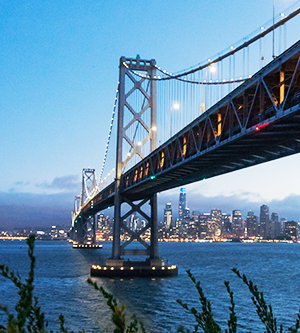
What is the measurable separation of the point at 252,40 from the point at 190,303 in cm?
1722

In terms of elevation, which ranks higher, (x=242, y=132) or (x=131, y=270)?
(x=242, y=132)

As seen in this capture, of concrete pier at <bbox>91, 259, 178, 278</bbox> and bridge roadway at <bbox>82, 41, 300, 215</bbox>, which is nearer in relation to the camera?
bridge roadway at <bbox>82, 41, 300, 215</bbox>

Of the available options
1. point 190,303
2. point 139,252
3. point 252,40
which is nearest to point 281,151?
point 252,40

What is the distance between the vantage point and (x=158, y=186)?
132 feet

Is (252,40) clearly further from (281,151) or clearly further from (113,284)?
(113,284)

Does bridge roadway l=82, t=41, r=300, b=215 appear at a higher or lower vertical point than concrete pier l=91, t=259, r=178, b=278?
higher

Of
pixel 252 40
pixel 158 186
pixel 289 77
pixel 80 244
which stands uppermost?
pixel 252 40

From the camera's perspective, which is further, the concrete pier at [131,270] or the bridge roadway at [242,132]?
the concrete pier at [131,270]

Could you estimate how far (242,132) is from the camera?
20.2 metres

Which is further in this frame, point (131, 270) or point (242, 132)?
point (131, 270)

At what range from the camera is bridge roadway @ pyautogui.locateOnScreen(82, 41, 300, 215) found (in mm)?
17734

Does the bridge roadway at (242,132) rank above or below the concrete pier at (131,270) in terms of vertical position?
above

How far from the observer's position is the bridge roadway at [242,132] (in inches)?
698

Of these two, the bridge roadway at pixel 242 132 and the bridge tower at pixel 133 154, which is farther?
the bridge tower at pixel 133 154
